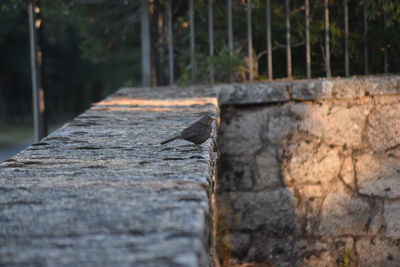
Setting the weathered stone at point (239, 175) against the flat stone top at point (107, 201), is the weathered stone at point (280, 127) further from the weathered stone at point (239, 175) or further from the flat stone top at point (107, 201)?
the flat stone top at point (107, 201)

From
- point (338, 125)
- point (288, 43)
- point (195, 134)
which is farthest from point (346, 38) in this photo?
point (195, 134)

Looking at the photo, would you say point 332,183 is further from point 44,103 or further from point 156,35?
point 44,103

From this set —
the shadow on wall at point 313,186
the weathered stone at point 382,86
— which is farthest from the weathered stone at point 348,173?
the weathered stone at point 382,86

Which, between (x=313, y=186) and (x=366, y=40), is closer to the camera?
(x=313, y=186)

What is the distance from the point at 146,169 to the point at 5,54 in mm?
28746

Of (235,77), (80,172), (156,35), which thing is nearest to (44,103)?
(156,35)

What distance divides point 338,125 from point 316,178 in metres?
0.42

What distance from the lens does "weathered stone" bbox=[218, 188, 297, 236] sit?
413 cm

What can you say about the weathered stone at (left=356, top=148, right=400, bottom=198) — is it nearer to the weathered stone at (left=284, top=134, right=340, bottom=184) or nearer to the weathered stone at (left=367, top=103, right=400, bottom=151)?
the weathered stone at (left=367, top=103, right=400, bottom=151)

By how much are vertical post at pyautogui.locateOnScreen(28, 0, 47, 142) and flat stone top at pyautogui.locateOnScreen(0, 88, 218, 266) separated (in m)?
2.45

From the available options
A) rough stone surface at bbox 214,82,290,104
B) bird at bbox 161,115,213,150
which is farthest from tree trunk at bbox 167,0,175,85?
bird at bbox 161,115,213,150

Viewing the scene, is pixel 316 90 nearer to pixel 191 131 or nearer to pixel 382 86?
pixel 382 86

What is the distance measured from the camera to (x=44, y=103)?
216 inches

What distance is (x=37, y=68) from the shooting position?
546cm
